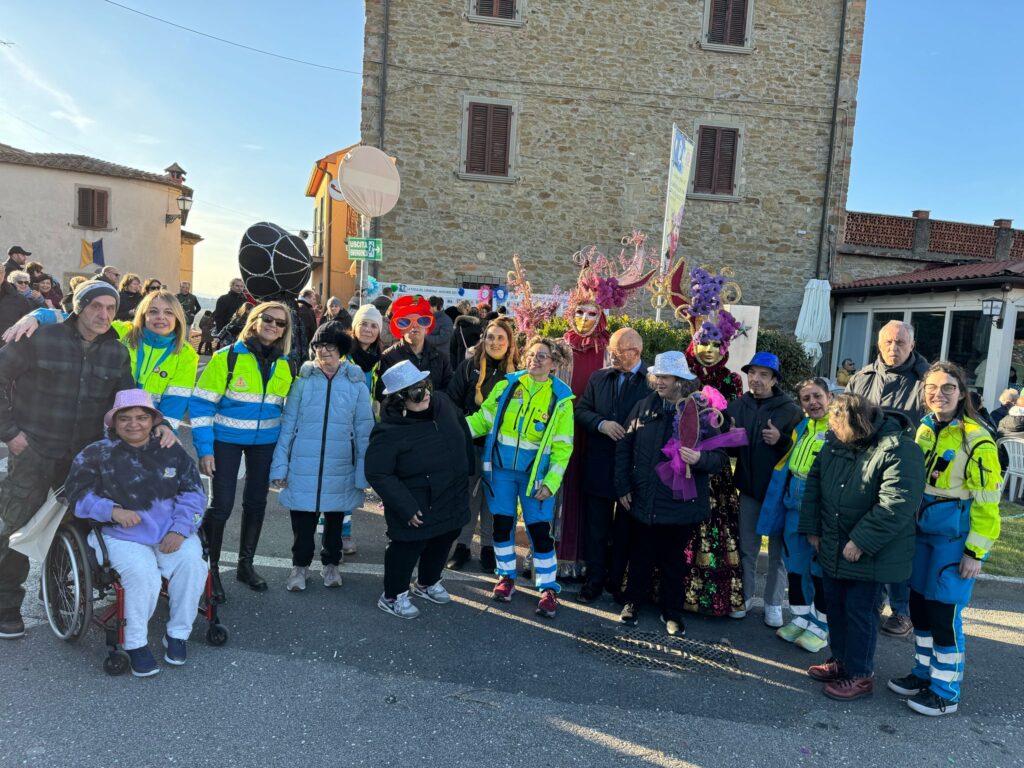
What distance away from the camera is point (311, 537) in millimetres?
4484

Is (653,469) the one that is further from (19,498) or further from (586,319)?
(19,498)

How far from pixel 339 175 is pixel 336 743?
242 inches

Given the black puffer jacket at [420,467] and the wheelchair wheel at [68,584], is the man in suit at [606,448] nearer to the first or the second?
the black puffer jacket at [420,467]

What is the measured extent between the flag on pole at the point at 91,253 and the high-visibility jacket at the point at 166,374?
82.9ft

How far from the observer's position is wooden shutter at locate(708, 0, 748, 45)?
14930 millimetres

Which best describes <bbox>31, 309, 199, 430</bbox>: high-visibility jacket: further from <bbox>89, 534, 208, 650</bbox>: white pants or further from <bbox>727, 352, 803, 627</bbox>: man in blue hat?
<bbox>727, 352, 803, 627</bbox>: man in blue hat

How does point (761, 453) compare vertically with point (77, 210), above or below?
below

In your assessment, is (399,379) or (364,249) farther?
(364,249)

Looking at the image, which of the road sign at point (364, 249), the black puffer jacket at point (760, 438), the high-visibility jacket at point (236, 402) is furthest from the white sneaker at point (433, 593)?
the road sign at point (364, 249)

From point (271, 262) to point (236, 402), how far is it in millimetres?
4459

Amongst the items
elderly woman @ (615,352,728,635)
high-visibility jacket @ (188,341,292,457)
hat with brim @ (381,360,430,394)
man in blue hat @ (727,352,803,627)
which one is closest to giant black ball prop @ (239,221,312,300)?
high-visibility jacket @ (188,341,292,457)

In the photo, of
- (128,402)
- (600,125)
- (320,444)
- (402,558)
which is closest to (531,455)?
(402,558)

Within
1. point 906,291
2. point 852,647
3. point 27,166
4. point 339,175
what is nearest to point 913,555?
point 852,647

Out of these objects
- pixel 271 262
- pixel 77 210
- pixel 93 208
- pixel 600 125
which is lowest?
pixel 271 262
